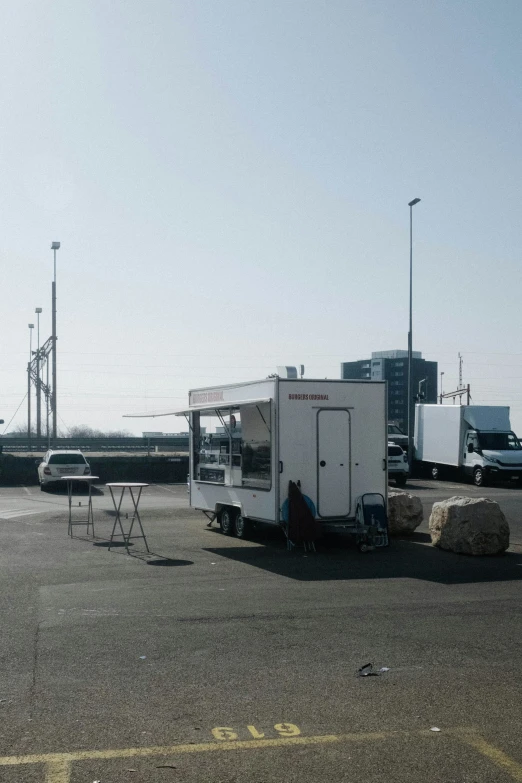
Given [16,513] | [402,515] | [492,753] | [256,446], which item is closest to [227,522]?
[256,446]

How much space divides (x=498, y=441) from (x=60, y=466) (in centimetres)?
1709

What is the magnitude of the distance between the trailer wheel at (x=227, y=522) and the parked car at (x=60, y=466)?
15.1m

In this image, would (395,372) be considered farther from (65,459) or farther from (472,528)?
(472,528)

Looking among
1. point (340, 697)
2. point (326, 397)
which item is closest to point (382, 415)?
point (326, 397)

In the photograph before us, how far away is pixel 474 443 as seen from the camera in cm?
3638

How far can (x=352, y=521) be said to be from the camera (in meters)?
16.4

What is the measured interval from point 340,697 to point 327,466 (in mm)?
9413

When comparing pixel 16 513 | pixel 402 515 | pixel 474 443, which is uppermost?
pixel 474 443

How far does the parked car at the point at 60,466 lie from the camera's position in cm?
3262

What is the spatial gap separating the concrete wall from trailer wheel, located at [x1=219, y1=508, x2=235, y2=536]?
64.3 ft

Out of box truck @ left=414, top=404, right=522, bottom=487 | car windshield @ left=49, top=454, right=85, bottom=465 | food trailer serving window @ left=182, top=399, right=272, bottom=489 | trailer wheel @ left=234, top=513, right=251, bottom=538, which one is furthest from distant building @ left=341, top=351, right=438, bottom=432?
trailer wheel @ left=234, top=513, right=251, bottom=538

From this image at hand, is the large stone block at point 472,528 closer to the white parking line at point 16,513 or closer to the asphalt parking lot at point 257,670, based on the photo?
the asphalt parking lot at point 257,670

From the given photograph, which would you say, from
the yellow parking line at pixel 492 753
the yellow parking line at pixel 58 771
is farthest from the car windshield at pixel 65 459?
the yellow parking line at pixel 492 753

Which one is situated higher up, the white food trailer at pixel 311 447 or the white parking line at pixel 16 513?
the white food trailer at pixel 311 447
